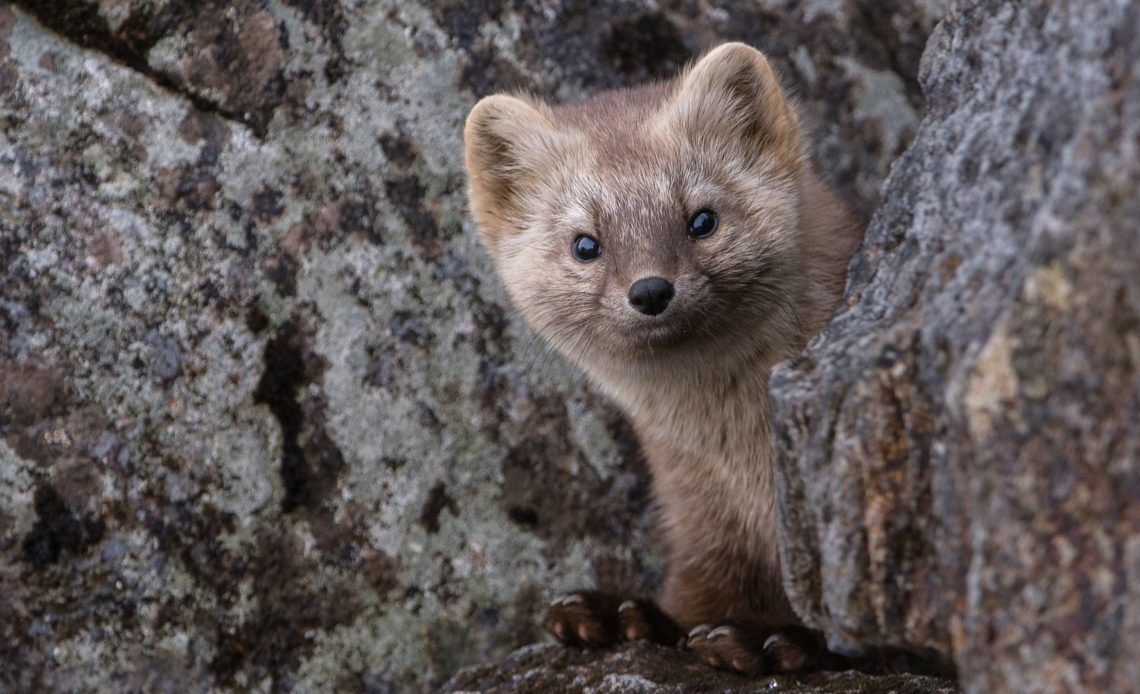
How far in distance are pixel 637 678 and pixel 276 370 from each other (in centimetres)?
157

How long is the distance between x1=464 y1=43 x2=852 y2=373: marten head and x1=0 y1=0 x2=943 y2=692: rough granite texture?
0.36 meters

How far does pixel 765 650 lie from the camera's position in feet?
10.7

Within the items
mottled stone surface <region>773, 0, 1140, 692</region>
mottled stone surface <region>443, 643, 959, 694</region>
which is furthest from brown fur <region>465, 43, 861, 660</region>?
mottled stone surface <region>773, 0, 1140, 692</region>

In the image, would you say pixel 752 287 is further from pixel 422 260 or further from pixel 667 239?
pixel 422 260

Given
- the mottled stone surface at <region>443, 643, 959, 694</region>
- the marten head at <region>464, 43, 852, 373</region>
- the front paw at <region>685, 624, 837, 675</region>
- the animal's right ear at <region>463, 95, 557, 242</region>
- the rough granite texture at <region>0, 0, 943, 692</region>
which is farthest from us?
the animal's right ear at <region>463, 95, 557, 242</region>

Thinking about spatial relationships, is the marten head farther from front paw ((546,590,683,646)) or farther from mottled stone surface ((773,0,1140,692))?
mottled stone surface ((773,0,1140,692))

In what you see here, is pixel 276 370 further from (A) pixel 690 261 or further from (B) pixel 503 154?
(A) pixel 690 261

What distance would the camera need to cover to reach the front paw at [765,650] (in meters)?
3.23

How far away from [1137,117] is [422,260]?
2765 millimetres

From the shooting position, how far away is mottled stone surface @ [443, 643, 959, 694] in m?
2.91

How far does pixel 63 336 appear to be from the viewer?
3.65 m

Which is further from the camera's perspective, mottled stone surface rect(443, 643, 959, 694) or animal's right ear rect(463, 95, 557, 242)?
animal's right ear rect(463, 95, 557, 242)

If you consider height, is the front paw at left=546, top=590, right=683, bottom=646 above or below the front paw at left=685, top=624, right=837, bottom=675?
below

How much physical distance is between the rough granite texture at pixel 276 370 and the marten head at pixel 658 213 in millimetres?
364
